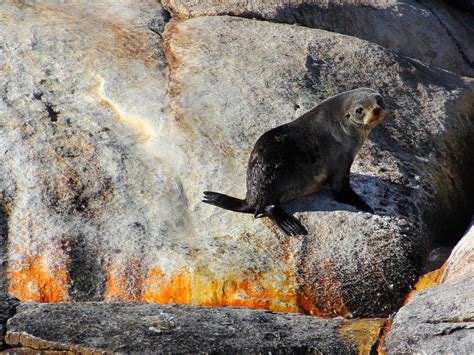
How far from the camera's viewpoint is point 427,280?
659 cm

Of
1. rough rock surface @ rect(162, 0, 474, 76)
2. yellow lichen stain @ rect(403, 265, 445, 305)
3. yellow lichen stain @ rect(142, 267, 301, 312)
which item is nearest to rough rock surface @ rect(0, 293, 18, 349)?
yellow lichen stain @ rect(142, 267, 301, 312)

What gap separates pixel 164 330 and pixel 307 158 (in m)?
2.42

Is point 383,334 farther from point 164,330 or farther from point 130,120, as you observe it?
point 130,120

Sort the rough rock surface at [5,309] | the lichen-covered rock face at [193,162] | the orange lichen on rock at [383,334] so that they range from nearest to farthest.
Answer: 1. the rough rock surface at [5,309]
2. the orange lichen on rock at [383,334]
3. the lichen-covered rock face at [193,162]

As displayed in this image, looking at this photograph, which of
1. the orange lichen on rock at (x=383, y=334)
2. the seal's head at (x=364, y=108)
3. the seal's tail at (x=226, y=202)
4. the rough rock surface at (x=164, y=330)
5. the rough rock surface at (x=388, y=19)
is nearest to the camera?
the rough rock surface at (x=164, y=330)

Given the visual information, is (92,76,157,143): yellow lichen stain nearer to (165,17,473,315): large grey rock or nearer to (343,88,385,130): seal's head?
(165,17,473,315): large grey rock

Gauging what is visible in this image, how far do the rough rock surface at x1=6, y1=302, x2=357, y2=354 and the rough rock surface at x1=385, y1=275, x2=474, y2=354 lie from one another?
30 cm

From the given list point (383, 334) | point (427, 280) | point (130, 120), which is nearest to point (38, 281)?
point (130, 120)

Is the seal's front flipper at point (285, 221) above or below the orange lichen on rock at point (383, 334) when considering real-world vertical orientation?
below

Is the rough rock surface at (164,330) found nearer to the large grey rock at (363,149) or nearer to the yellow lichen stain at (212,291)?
the yellow lichen stain at (212,291)

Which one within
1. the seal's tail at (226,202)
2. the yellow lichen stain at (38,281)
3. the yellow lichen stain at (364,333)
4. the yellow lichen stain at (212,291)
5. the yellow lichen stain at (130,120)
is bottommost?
the yellow lichen stain at (38,281)

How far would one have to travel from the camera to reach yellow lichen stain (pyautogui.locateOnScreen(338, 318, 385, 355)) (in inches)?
209

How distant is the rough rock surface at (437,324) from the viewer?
5.04 meters

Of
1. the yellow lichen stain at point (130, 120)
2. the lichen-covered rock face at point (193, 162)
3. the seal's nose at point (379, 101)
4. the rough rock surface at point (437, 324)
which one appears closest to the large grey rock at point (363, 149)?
the lichen-covered rock face at point (193, 162)
